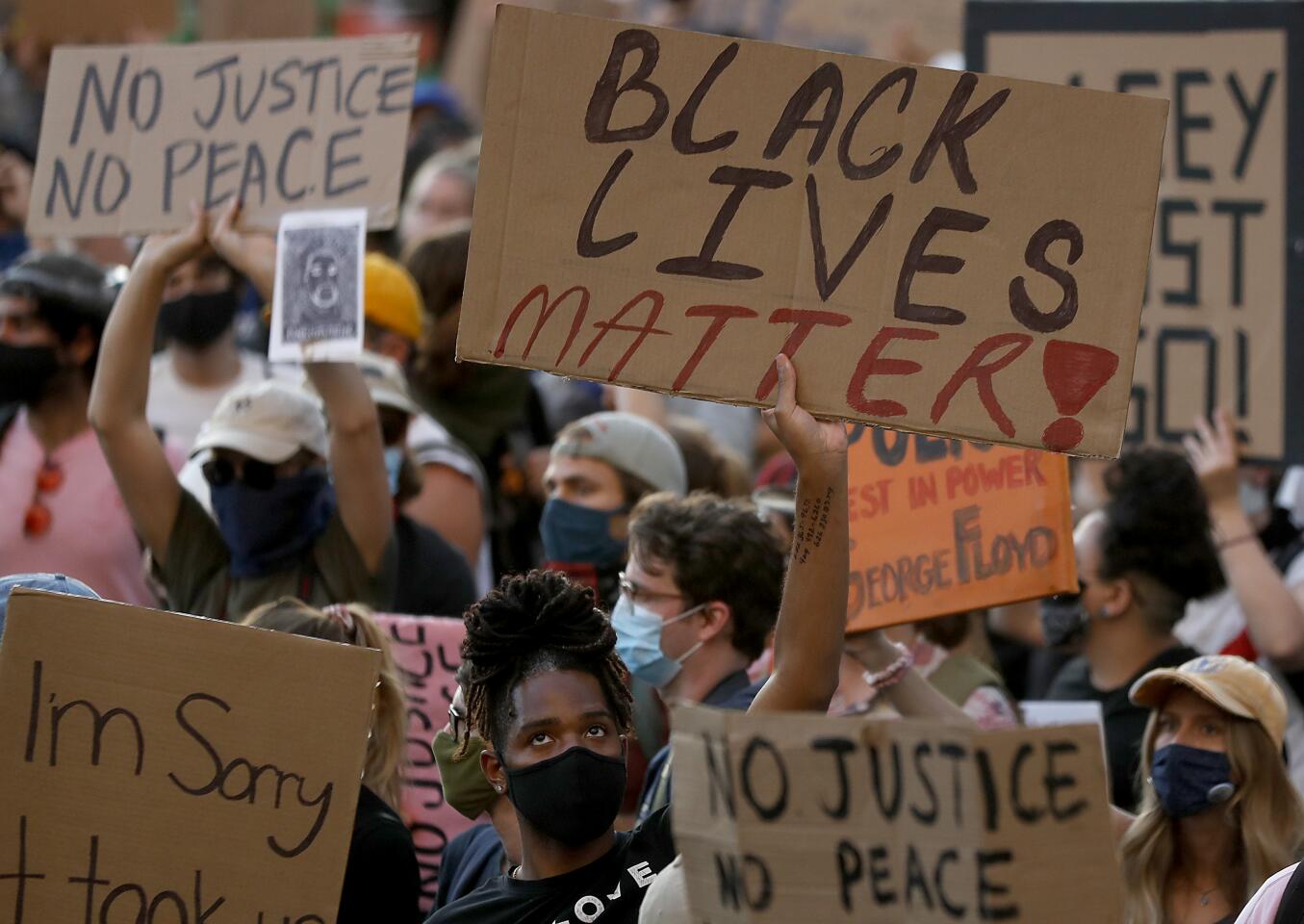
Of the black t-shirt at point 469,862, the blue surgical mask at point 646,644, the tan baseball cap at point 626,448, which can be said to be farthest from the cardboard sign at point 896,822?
the tan baseball cap at point 626,448

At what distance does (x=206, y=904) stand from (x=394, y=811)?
85cm

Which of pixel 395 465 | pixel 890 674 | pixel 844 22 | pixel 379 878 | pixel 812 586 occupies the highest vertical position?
pixel 844 22

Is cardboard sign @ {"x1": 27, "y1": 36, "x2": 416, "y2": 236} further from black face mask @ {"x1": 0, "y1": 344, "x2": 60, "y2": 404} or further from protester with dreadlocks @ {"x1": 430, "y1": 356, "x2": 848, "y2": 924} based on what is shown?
protester with dreadlocks @ {"x1": 430, "y1": 356, "x2": 848, "y2": 924}

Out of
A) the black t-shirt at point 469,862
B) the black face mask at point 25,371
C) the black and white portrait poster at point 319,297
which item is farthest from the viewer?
the black face mask at point 25,371

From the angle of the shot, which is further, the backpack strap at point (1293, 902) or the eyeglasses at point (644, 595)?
the eyeglasses at point (644, 595)

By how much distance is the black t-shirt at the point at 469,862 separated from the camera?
151 inches

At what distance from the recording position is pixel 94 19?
8.60m

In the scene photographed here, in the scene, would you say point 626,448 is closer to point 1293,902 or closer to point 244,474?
point 244,474

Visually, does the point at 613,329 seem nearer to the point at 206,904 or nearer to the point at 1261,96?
the point at 206,904

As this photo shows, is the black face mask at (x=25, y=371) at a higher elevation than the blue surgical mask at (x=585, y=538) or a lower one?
higher

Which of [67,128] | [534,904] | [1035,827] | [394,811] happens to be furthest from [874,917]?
[67,128]

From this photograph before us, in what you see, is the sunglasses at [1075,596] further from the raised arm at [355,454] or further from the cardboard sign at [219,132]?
the cardboard sign at [219,132]

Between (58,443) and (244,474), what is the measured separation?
35.4 inches

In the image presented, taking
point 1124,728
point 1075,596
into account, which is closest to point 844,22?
point 1075,596
